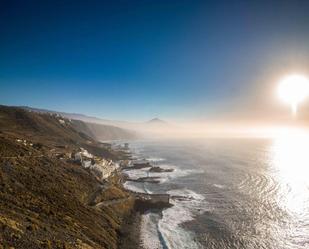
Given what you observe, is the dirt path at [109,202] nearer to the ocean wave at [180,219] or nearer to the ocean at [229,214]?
the ocean at [229,214]

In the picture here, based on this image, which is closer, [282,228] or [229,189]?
[282,228]

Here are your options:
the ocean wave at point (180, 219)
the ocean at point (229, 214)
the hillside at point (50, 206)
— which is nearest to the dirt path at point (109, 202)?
the hillside at point (50, 206)

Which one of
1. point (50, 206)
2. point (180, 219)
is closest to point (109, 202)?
point (180, 219)

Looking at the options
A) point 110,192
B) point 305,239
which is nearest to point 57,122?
point 110,192

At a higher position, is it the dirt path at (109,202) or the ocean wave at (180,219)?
the dirt path at (109,202)

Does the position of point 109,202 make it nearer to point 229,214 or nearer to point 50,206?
point 50,206

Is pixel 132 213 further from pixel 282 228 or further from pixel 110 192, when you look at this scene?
pixel 282 228

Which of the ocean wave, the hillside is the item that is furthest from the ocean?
the hillside

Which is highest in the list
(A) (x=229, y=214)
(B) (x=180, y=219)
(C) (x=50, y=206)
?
(C) (x=50, y=206)
